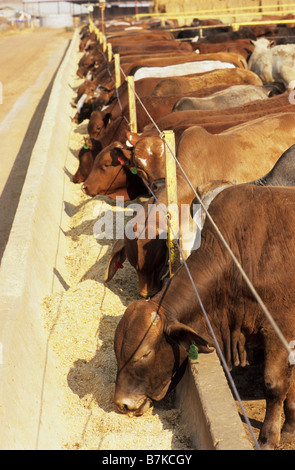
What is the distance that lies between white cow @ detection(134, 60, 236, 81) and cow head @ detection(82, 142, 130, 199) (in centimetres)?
405

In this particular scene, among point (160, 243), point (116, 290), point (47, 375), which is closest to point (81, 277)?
point (116, 290)

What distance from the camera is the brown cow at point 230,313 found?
12.4ft

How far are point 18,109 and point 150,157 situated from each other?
9.86m

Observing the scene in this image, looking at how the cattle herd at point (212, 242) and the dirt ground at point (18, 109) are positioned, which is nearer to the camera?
the cattle herd at point (212, 242)

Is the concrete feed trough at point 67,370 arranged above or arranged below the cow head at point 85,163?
above

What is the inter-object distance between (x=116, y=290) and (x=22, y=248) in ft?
3.12

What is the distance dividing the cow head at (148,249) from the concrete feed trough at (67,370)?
0.31 m

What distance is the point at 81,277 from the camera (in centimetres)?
637

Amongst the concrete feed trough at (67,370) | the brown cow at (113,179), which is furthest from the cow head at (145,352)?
the brown cow at (113,179)

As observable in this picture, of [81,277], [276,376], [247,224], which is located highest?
[247,224]

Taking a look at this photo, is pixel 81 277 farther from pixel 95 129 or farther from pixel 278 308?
pixel 95 129

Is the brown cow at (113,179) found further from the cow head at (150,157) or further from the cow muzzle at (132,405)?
the cow muzzle at (132,405)

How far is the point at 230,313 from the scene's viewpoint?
400 centimetres
